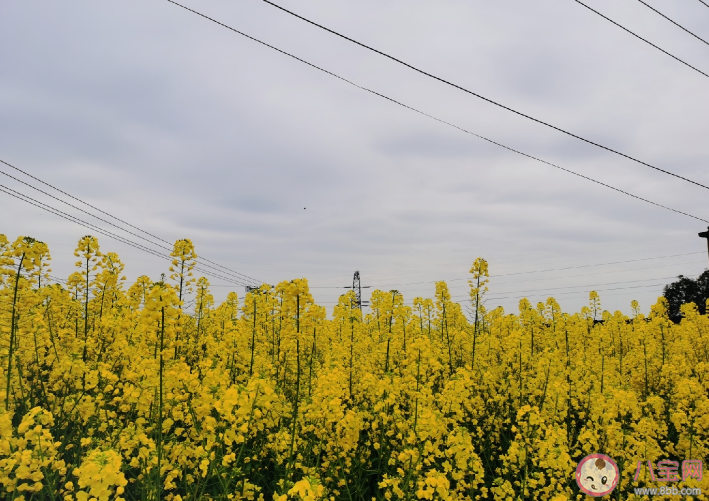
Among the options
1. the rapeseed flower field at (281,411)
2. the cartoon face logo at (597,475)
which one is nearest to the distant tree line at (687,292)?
the rapeseed flower field at (281,411)

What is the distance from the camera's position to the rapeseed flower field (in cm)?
403

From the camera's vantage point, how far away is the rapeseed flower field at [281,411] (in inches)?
159

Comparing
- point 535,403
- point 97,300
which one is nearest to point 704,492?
point 535,403

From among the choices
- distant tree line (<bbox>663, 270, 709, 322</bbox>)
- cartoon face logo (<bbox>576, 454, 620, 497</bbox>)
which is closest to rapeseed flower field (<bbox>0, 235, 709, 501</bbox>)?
cartoon face logo (<bbox>576, 454, 620, 497</bbox>)

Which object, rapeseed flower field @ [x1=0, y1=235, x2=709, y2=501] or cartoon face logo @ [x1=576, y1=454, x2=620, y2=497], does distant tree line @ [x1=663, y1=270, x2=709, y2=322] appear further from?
cartoon face logo @ [x1=576, y1=454, x2=620, y2=497]

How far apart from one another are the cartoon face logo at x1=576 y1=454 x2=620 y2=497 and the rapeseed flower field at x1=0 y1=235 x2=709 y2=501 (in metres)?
0.12

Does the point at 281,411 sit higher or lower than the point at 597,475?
higher

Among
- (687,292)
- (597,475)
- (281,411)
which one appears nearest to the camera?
(597,475)

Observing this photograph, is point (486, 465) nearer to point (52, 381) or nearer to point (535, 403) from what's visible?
point (535, 403)

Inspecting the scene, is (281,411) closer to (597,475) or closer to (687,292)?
(597,475)

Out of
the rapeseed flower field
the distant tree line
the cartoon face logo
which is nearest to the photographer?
the rapeseed flower field

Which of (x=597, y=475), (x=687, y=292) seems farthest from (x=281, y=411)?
(x=687, y=292)

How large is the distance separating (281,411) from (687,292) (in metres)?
42.9

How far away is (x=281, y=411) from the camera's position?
594cm
